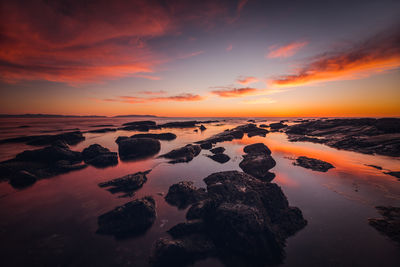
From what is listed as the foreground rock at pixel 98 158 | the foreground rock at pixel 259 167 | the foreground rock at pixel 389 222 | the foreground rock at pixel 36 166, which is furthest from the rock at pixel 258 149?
the foreground rock at pixel 36 166

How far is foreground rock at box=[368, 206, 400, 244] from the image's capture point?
6169 mm

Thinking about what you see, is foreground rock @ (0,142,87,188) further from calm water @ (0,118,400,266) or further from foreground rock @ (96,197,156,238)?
foreground rock @ (96,197,156,238)

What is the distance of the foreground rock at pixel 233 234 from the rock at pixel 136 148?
1483 cm

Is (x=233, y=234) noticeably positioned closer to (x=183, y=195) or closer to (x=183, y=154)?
(x=183, y=195)

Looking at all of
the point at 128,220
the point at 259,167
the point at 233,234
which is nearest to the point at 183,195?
the point at 128,220

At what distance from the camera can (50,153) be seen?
50.2 feet

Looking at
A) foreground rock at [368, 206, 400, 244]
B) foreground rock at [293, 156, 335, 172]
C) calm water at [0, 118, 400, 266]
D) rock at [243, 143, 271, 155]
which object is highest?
rock at [243, 143, 271, 155]

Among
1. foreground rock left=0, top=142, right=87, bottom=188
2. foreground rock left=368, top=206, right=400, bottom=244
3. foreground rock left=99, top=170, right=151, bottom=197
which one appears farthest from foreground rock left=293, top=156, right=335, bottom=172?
foreground rock left=0, top=142, right=87, bottom=188

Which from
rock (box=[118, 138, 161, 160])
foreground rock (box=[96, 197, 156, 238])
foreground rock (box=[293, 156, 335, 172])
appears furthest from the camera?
rock (box=[118, 138, 161, 160])

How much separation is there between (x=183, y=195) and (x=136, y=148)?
1334cm

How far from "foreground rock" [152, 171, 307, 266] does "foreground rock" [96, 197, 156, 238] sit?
1.43 m

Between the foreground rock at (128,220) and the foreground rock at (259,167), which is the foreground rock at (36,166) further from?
the foreground rock at (259,167)

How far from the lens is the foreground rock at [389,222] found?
617 centimetres

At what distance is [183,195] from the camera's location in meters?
8.87
